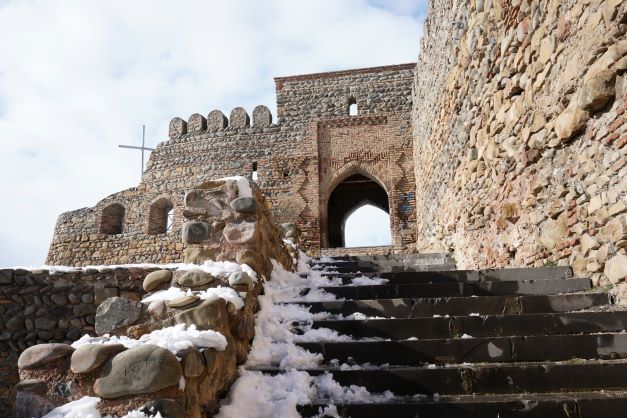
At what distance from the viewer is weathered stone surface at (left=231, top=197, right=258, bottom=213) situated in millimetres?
4176

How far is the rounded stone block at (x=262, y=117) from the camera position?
624 inches

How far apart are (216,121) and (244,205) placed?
12.9 m

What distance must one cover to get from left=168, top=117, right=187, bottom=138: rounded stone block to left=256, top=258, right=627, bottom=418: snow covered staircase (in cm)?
1377

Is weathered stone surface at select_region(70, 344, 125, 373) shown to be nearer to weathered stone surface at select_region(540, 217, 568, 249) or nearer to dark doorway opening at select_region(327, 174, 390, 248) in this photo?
weathered stone surface at select_region(540, 217, 568, 249)

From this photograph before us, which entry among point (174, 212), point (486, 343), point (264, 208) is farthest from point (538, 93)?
point (174, 212)

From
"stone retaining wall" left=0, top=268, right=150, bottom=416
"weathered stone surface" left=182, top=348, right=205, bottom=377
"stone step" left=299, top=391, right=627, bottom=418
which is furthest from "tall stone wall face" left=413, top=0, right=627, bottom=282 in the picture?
"stone retaining wall" left=0, top=268, right=150, bottom=416

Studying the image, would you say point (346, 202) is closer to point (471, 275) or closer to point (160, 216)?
point (160, 216)

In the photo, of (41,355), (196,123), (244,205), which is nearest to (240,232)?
(244,205)

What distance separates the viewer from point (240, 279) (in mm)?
3539

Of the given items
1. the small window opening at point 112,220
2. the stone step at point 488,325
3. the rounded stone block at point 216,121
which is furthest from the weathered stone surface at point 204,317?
the small window opening at point 112,220

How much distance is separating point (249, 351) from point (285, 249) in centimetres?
243

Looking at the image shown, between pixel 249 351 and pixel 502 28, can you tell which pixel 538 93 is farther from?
pixel 249 351

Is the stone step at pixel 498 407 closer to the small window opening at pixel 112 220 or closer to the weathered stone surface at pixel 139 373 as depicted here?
the weathered stone surface at pixel 139 373

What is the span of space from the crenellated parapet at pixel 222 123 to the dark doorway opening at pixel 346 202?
4.46 meters
